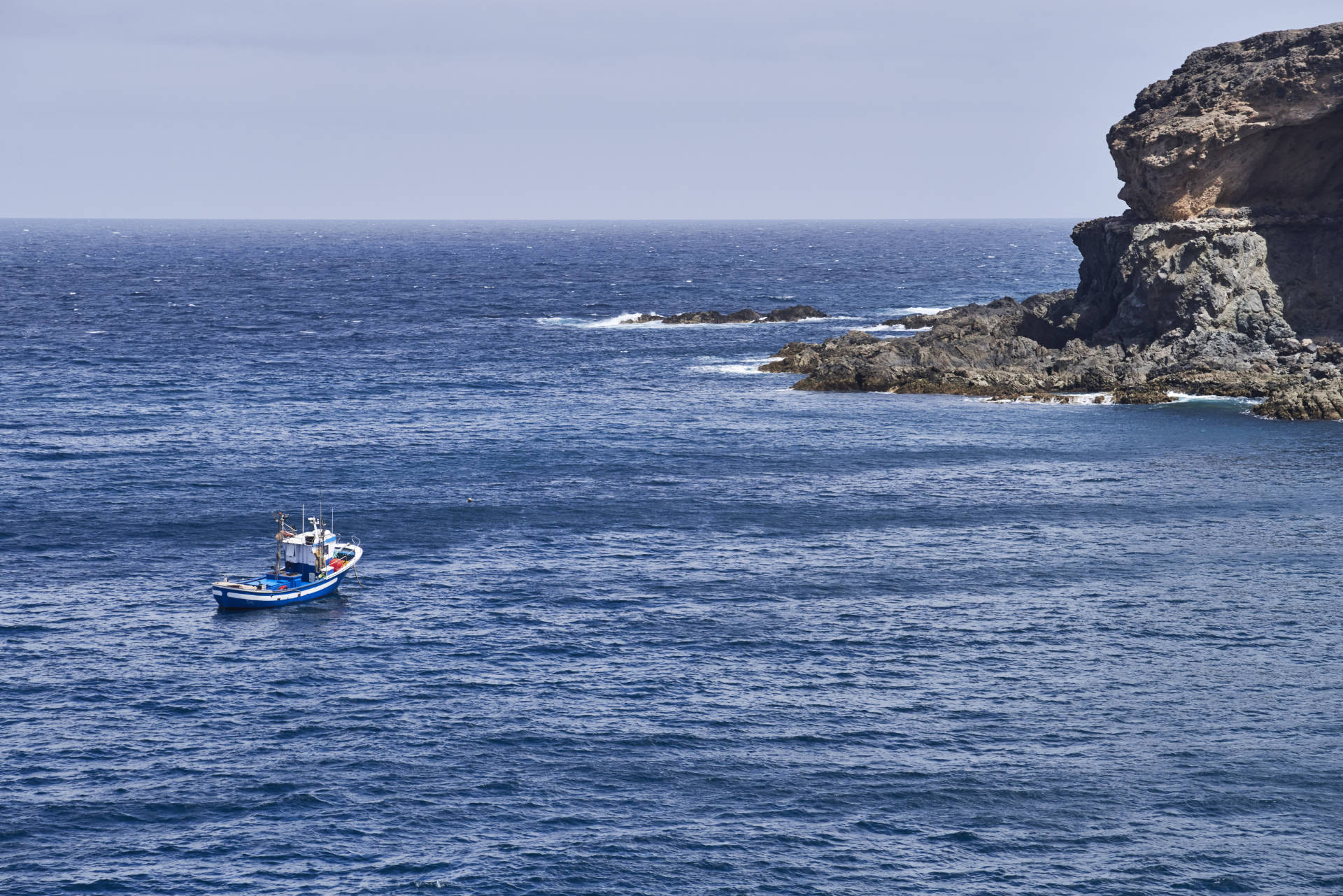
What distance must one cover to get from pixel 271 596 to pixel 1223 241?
8026cm

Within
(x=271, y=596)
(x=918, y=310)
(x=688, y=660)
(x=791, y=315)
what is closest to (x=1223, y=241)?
(x=791, y=315)

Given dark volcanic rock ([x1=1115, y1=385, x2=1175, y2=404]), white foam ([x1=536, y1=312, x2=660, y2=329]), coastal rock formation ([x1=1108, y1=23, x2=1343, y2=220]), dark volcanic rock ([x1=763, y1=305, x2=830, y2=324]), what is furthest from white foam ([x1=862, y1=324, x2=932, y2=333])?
dark volcanic rock ([x1=1115, y1=385, x2=1175, y2=404])

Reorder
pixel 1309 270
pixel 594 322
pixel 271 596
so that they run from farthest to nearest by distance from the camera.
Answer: pixel 594 322 < pixel 1309 270 < pixel 271 596

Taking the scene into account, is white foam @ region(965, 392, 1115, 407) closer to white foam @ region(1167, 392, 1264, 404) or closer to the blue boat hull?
white foam @ region(1167, 392, 1264, 404)

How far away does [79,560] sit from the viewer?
70.7 meters

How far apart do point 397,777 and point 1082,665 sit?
2724cm

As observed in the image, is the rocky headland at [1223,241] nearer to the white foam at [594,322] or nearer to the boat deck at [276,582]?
the white foam at [594,322]

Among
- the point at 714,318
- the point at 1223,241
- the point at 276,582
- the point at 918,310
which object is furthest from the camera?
the point at 918,310

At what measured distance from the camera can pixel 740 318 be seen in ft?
589

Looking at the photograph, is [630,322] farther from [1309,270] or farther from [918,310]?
[1309,270]

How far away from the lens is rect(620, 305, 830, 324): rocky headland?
17800 centimetres

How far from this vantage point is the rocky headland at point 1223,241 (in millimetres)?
110188

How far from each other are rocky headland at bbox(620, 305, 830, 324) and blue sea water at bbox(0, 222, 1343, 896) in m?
71.3

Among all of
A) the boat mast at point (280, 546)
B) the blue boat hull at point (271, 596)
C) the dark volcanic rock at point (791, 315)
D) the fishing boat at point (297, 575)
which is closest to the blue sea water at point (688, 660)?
the blue boat hull at point (271, 596)
